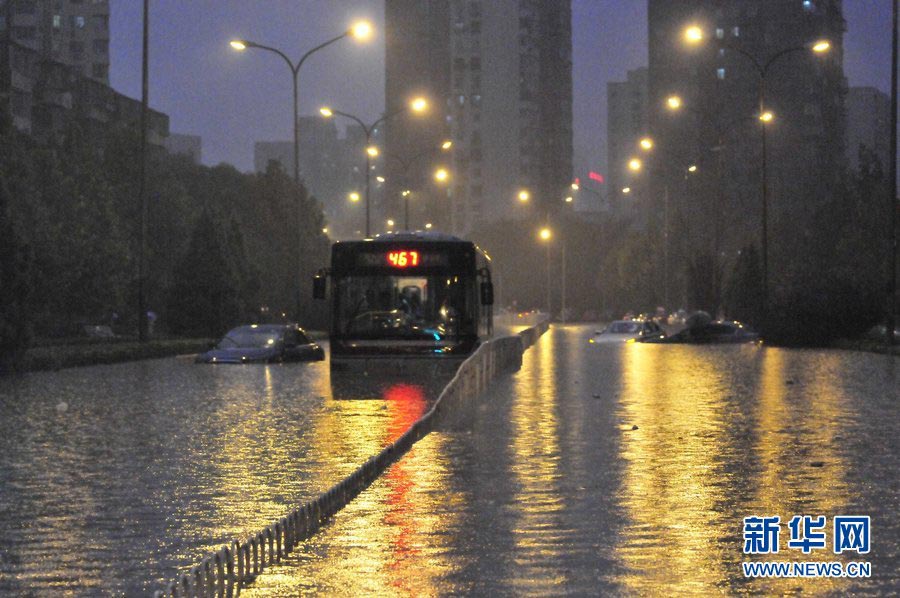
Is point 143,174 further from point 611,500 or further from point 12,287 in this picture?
point 611,500

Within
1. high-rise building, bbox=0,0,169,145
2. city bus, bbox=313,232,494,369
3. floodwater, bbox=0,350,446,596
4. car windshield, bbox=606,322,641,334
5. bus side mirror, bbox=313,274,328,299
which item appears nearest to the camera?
floodwater, bbox=0,350,446,596

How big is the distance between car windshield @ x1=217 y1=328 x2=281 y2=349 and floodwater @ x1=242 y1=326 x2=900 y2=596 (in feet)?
62.9

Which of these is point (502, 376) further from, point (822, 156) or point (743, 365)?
point (822, 156)

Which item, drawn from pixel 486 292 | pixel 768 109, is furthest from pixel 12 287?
pixel 768 109

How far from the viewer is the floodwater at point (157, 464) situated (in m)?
10.9

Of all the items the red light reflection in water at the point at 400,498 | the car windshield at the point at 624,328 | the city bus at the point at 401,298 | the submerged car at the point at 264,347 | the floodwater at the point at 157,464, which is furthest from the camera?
the car windshield at the point at 624,328

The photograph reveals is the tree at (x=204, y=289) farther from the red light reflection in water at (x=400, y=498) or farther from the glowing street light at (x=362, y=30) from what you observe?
the red light reflection in water at (x=400, y=498)

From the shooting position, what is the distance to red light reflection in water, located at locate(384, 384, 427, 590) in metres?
10.7

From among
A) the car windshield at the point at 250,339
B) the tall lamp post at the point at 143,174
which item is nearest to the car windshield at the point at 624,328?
the tall lamp post at the point at 143,174

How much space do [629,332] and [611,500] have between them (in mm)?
51780

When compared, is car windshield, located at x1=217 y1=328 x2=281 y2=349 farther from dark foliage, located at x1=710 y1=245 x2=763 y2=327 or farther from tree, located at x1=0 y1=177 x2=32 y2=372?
dark foliage, located at x1=710 y1=245 x2=763 y2=327

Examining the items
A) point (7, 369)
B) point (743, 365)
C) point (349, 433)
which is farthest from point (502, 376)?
point (349, 433)

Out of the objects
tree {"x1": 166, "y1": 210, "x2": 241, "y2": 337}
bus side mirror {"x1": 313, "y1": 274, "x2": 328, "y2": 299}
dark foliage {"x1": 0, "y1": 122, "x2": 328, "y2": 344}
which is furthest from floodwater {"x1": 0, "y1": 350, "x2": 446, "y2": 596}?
tree {"x1": 166, "y1": 210, "x2": 241, "y2": 337}

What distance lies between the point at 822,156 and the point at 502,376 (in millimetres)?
119374
